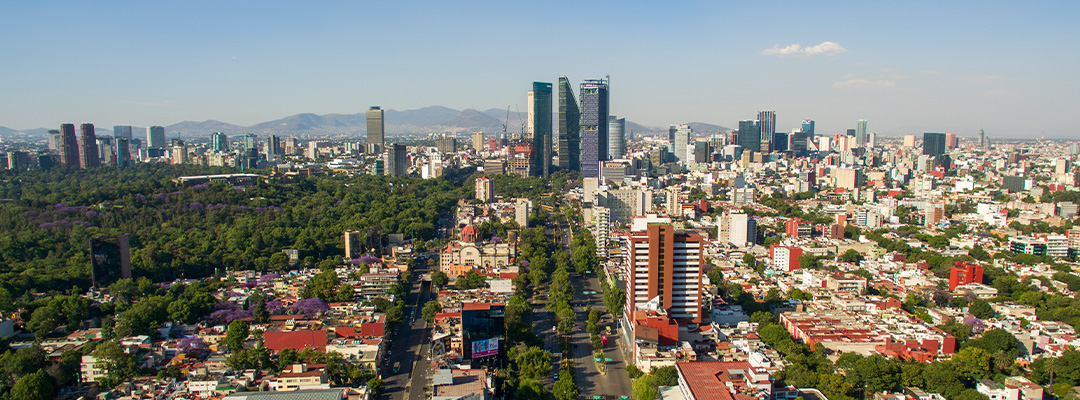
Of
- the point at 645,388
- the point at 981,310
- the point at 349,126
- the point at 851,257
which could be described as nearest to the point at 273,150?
the point at 851,257

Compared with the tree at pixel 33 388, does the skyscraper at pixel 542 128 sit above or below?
above

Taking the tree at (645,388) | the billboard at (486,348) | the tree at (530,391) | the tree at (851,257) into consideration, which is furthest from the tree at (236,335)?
the tree at (851,257)

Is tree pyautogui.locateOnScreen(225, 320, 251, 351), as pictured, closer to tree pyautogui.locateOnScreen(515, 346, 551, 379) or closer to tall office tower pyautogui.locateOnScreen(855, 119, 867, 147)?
tree pyautogui.locateOnScreen(515, 346, 551, 379)

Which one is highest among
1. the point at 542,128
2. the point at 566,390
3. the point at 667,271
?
the point at 542,128

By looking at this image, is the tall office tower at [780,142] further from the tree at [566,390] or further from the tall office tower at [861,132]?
the tree at [566,390]

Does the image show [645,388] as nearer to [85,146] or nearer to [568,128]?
[568,128]

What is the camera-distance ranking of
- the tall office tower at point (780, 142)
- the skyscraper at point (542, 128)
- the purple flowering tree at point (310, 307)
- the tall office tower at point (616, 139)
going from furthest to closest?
the tall office tower at point (780, 142), the tall office tower at point (616, 139), the skyscraper at point (542, 128), the purple flowering tree at point (310, 307)
